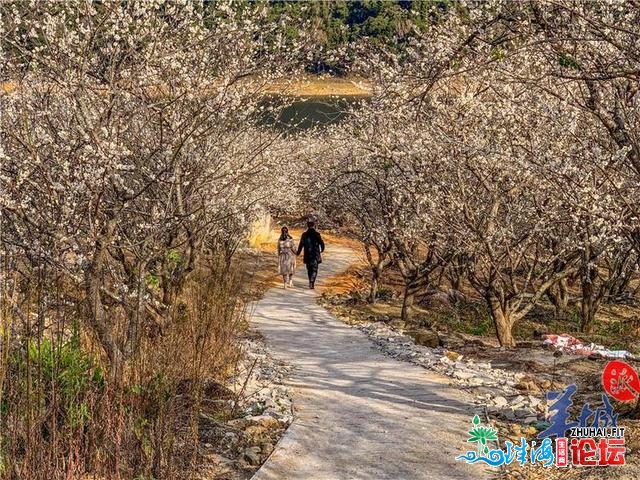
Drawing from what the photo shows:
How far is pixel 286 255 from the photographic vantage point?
19.8m

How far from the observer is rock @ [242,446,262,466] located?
6.24 meters

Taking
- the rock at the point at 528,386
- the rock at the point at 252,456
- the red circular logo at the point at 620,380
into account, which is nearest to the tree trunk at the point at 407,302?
the rock at the point at 528,386

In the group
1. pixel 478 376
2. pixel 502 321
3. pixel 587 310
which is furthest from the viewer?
pixel 587 310

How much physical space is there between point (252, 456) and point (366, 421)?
1461 millimetres

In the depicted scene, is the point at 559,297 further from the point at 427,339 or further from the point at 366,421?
the point at 366,421

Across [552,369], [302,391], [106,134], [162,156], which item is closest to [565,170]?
[552,369]

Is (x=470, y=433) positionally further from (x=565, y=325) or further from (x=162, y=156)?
(x=565, y=325)

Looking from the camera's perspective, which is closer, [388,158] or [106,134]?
[106,134]

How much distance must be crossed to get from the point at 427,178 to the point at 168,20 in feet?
18.7

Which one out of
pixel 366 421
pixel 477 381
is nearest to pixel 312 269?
pixel 477 381

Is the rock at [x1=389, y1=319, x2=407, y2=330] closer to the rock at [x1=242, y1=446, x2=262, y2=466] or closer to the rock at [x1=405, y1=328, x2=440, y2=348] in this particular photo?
the rock at [x1=405, y1=328, x2=440, y2=348]

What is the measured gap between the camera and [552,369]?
9.72 m

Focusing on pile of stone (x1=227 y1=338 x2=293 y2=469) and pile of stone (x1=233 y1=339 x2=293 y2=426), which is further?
pile of stone (x1=233 y1=339 x2=293 y2=426)

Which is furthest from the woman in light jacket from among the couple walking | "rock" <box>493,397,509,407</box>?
"rock" <box>493,397,509,407</box>
